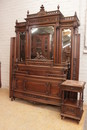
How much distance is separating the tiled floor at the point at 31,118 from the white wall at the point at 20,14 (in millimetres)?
1060

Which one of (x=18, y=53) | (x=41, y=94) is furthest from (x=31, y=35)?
(x=41, y=94)

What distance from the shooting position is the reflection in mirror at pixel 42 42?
2.87 meters

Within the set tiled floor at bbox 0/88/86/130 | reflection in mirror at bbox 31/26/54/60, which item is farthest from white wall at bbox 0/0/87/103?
tiled floor at bbox 0/88/86/130

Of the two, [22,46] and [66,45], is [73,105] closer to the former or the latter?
[66,45]

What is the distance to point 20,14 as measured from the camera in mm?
3869

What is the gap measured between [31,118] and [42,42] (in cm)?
171

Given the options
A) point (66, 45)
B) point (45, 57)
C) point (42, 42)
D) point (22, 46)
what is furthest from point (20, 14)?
point (66, 45)

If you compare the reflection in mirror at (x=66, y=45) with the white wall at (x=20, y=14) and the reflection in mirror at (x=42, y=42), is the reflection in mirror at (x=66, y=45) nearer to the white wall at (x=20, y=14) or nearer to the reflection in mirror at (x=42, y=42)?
the reflection in mirror at (x=42, y=42)

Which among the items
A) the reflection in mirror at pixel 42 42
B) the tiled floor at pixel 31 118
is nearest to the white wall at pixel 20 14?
the reflection in mirror at pixel 42 42

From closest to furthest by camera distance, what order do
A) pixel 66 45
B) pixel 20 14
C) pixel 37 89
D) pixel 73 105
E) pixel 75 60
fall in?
pixel 73 105
pixel 75 60
pixel 66 45
pixel 37 89
pixel 20 14

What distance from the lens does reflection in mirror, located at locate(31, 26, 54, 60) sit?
2.87 m

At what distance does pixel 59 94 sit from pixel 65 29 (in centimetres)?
145

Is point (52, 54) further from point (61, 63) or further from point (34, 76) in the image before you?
point (34, 76)

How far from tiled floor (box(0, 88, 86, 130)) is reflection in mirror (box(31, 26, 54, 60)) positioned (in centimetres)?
120
